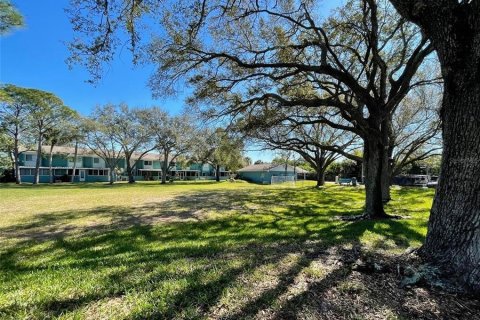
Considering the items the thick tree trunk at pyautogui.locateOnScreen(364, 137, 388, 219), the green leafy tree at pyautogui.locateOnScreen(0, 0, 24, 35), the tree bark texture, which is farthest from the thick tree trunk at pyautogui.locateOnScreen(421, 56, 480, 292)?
the green leafy tree at pyautogui.locateOnScreen(0, 0, 24, 35)

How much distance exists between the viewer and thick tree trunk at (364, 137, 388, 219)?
8.93 m

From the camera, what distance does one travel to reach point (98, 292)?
3098mm

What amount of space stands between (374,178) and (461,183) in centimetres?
593

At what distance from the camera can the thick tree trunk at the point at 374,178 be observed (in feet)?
29.3

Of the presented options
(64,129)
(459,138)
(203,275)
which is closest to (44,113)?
(64,129)

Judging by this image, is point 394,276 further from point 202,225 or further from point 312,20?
point 312,20

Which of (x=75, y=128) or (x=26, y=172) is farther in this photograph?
(x=26, y=172)

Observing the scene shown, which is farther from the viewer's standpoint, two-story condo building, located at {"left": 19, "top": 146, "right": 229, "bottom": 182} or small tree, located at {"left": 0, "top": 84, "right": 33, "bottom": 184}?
two-story condo building, located at {"left": 19, "top": 146, "right": 229, "bottom": 182}

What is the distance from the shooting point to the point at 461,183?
3340mm

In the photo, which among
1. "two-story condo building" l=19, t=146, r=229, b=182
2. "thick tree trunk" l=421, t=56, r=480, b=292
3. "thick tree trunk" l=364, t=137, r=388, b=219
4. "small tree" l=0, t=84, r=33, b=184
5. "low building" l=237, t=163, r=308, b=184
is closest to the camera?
"thick tree trunk" l=421, t=56, r=480, b=292

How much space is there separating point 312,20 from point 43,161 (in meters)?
50.8

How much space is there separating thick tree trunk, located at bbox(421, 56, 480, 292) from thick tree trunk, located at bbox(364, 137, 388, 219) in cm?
557

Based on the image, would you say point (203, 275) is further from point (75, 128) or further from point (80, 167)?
point (80, 167)

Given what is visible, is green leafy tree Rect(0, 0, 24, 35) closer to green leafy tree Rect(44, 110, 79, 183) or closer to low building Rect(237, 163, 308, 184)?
green leafy tree Rect(44, 110, 79, 183)
